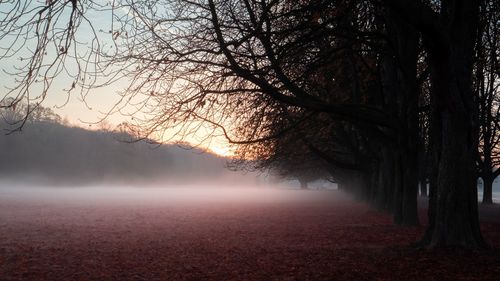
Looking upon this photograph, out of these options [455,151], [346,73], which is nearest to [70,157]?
[346,73]

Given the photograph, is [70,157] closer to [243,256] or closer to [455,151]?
[243,256]

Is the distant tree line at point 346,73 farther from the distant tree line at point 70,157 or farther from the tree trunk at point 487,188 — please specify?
the distant tree line at point 70,157

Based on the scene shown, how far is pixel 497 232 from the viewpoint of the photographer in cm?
1449

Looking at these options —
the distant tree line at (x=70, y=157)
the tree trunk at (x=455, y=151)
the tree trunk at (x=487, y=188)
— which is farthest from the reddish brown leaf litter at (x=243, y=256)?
the distant tree line at (x=70, y=157)

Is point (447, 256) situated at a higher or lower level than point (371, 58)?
lower

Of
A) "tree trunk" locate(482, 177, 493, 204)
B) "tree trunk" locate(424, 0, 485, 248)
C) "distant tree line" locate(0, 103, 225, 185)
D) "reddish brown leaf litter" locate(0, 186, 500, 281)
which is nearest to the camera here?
"reddish brown leaf litter" locate(0, 186, 500, 281)

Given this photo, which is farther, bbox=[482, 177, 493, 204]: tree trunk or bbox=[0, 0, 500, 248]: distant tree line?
bbox=[482, 177, 493, 204]: tree trunk

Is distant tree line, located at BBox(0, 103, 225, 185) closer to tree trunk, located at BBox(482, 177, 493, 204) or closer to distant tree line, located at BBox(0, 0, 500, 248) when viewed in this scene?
tree trunk, located at BBox(482, 177, 493, 204)

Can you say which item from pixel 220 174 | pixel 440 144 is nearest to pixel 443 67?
pixel 440 144

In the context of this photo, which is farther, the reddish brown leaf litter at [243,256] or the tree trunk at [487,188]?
the tree trunk at [487,188]

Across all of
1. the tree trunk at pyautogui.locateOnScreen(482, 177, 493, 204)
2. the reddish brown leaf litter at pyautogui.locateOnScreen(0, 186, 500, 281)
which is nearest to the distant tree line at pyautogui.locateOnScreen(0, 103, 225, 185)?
the tree trunk at pyautogui.locateOnScreen(482, 177, 493, 204)

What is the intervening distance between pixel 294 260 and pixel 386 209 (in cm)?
1430

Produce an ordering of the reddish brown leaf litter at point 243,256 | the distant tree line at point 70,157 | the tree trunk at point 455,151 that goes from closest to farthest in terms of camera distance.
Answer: the reddish brown leaf litter at point 243,256 → the tree trunk at point 455,151 → the distant tree line at point 70,157

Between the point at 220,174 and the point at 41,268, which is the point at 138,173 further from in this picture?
the point at 41,268
